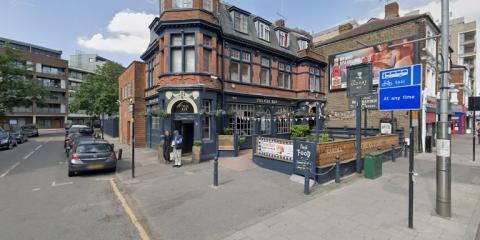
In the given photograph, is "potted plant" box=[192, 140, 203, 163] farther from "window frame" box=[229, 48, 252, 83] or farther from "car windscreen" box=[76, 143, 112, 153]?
"window frame" box=[229, 48, 252, 83]

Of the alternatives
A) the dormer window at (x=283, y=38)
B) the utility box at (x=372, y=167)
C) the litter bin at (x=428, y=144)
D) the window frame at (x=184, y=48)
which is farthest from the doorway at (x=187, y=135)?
the litter bin at (x=428, y=144)

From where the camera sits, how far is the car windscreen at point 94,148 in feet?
32.1

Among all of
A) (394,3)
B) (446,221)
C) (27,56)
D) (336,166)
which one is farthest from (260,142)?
(27,56)

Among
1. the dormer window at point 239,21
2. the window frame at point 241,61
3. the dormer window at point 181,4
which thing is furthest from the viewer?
the dormer window at point 239,21

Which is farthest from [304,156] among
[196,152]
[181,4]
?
[181,4]

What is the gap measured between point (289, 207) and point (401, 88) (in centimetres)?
392

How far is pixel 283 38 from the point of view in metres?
20.6

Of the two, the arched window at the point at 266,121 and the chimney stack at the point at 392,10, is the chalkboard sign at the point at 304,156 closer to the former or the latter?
the arched window at the point at 266,121

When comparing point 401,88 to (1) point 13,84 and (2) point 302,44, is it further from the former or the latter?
→ (1) point 13,84

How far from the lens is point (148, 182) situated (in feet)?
28.6

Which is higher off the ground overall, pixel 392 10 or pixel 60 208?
pixel 392 10

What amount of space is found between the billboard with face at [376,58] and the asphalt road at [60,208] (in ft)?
51.8

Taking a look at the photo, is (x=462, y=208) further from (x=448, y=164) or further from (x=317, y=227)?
(x=317, y=227)

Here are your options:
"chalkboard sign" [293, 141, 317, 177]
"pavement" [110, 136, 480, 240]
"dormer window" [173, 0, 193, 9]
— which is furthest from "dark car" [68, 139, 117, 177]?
"dormer window" [173, 0, 193, 9]
